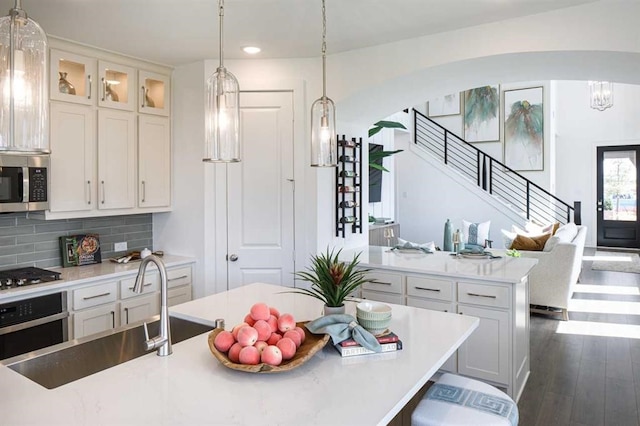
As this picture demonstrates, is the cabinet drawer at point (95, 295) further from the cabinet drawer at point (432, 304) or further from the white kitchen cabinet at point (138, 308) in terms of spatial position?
the cabinet drawer at point (432, 304)

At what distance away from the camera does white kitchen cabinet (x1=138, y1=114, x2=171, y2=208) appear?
394 centimetres

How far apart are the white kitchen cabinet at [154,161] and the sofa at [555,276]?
4.07 m

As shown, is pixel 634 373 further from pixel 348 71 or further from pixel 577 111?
pixel 577 111

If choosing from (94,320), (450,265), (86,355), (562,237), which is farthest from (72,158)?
(562,237)

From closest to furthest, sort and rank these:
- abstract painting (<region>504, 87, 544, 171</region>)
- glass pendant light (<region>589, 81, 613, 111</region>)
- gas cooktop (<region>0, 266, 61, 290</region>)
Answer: gas cooktop (<region>0, 266, 61, 290</region>) < glass pendant light (<region>589, 81, 613, 111</region>) < abstract painting (<region>504, 87, 544, 171</region>)

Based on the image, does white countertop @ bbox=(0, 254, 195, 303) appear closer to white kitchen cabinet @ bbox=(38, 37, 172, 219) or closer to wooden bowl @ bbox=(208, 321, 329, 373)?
white kitchen cabinet @ bbox=(38, 37, 172, 219)

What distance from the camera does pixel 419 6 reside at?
2.81 metres

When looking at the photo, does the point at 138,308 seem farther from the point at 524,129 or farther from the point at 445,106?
the point at 524,129

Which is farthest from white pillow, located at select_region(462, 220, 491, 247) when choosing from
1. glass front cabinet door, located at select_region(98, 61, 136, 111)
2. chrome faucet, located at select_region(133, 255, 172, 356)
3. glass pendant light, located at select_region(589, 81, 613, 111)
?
chrome faucet, located at select_region(133, 255, 172, 356)

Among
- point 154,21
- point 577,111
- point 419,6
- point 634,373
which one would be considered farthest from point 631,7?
point 577,111

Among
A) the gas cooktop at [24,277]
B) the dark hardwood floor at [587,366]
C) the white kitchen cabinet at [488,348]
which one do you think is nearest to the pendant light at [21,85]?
the gas cooktop at [24,277]

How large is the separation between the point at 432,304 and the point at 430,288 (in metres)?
0.12

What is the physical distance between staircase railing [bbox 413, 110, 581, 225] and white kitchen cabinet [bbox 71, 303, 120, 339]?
7.43m

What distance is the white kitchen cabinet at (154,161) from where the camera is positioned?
12.9ft
